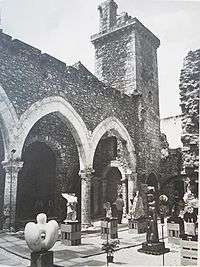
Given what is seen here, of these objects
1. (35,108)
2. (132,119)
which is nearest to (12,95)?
(35,108)

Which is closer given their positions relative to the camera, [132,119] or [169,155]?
[132,119]

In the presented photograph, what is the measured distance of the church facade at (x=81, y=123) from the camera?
7754 mm

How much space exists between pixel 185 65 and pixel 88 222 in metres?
5.67

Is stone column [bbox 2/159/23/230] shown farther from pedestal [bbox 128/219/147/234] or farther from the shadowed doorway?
pedestal [bbox 128/219/147/234]

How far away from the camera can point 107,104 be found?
10578 millimetres

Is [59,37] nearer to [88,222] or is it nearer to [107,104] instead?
[107,104]

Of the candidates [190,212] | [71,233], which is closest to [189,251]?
[190,212]

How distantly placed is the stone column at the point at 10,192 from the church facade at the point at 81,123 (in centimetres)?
2

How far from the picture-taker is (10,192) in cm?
736

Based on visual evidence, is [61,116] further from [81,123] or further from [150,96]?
[150,96]

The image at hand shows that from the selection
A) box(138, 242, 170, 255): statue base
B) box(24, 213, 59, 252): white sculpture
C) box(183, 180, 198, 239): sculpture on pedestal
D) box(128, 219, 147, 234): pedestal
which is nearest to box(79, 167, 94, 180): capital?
box(128, 219, 147, 234): pedestal

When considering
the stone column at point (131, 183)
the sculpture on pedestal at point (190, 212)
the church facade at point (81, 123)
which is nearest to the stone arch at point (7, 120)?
the church facade at point (81, 123)

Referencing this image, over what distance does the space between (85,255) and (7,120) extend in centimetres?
373

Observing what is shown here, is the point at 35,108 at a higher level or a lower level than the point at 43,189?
higher
